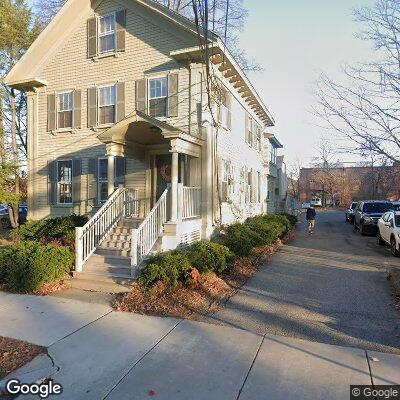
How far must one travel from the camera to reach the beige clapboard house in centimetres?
994

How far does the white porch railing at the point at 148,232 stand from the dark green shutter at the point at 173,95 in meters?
3.26

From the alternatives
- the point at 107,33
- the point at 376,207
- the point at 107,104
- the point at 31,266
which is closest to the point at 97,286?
the point at 31,266

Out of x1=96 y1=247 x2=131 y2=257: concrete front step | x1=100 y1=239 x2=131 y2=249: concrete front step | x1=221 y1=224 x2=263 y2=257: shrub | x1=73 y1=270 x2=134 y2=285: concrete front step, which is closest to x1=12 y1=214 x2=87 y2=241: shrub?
x1=100 y1=239 x2=131 y2=249: concrete front step

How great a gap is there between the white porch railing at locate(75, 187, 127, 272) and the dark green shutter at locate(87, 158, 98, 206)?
2279mm

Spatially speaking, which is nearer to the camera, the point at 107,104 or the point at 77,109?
the point at 107,104

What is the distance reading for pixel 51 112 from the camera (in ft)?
46.9

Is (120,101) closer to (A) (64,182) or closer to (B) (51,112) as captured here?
(B) (51,112)

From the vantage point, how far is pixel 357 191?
221 ft

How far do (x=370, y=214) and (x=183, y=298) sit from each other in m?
16.0

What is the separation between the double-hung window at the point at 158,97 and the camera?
12.1 metres

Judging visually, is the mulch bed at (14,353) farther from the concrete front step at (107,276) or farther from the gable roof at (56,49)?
the gable roof at (56,49)

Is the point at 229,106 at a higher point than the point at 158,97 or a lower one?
higher

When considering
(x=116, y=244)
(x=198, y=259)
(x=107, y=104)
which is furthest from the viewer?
(x=107, y=104)

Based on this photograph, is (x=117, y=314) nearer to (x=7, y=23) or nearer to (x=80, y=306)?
(x=80, y=306)
